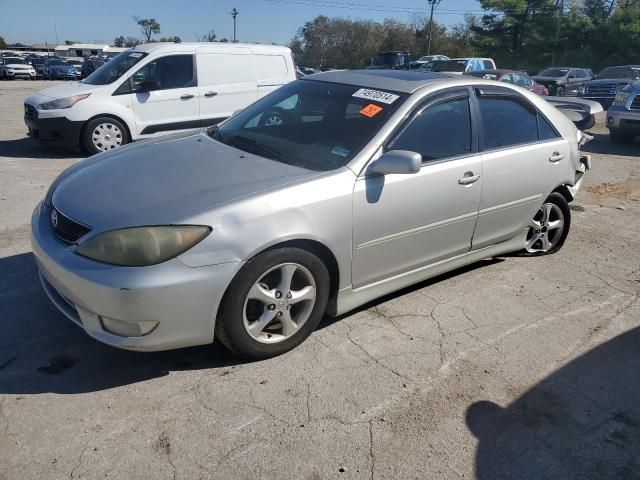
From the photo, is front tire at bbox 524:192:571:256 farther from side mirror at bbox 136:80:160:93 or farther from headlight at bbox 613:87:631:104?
headlight at bbox 613:87:631:104

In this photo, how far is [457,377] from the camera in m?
3.09

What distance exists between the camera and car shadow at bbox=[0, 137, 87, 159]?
29.0 ft

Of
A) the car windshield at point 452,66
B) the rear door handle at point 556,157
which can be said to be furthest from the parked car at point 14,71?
the rear door handle at point 556,157

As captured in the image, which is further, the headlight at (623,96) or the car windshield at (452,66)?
the car windshield at (452,66)

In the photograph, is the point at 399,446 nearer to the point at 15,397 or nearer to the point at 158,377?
the point at 158,377

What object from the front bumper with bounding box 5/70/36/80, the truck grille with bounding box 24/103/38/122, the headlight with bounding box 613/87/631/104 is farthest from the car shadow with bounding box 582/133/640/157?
the front bumper with bounding box 5/70/36/80

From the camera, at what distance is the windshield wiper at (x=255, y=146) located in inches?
140

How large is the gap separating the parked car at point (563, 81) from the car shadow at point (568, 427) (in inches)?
936

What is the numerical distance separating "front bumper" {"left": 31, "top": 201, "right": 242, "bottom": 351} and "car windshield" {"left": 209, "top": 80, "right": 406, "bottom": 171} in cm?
102

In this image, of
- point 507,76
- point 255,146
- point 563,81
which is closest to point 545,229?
point 255,146

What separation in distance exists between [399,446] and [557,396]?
1013mm

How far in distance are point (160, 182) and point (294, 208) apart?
81 cm

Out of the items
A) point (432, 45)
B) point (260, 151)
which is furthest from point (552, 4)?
point (260, 151)

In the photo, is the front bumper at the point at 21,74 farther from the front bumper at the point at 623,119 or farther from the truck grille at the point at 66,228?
the truck grille at the point at 66,228
